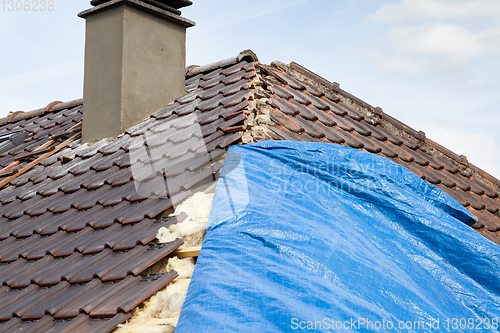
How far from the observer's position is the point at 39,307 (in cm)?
Result: 283

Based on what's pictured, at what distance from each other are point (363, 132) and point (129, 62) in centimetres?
305

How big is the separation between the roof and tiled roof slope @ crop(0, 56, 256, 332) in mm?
12

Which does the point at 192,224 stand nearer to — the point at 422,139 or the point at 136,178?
the point at 136,178

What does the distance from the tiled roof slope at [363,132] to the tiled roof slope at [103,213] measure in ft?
1.56

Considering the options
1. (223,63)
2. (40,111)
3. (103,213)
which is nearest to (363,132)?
(223,63)

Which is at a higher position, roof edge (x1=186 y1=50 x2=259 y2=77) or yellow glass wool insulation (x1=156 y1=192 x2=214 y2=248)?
roof edge (x1=186 y1=50 x2=259 y2=77)

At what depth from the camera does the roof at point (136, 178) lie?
2.81 metres

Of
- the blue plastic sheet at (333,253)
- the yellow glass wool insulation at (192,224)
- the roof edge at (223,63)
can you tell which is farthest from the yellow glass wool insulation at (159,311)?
the roof edge at (223,63)

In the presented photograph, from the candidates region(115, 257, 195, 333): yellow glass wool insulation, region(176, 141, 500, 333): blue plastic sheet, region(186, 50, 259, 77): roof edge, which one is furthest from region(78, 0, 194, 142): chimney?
region(115, 257, 195, 333): yellow glass wool insulation

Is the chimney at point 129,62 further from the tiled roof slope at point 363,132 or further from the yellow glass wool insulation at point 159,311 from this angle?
the yellow glass wool insulation at point 159,311

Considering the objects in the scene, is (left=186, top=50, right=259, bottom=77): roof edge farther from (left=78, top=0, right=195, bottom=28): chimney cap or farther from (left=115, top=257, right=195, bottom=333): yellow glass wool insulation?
(left=115, top=257, right=195, bottom=333): yellow glass wool insulation

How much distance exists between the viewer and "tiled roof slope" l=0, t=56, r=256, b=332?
8.82 ft

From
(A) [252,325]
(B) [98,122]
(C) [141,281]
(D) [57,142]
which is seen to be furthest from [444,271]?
(D) [57,142]

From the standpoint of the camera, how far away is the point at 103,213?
3646mm
